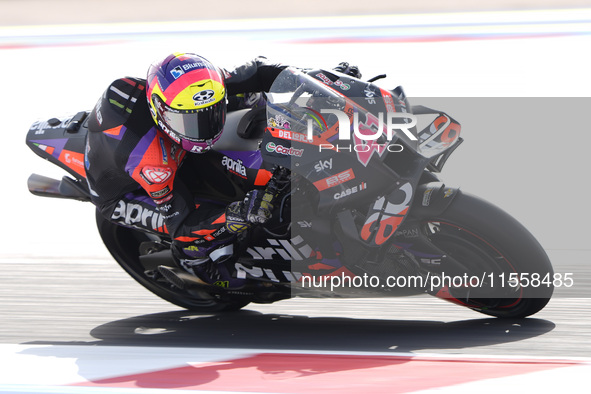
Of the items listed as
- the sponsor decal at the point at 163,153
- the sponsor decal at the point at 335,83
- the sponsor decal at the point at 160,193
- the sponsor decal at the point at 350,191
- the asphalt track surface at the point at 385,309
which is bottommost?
the asphalt track surface at the point at 385,309

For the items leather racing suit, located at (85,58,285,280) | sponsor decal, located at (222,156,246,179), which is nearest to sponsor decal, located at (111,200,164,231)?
leather racing suit, located at (85,58,285,280)

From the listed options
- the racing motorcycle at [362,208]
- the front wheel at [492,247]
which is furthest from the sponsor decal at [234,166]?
the front wheel at [492,247]

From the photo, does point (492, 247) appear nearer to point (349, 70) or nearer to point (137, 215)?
point (349, 70)

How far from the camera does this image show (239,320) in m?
4.15

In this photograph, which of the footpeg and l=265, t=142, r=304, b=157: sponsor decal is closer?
l=265, t=142, r=304, b=157: sponsor decal

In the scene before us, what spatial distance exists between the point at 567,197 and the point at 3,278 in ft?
11.9

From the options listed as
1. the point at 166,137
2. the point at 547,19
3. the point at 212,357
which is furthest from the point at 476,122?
the point at 547,19

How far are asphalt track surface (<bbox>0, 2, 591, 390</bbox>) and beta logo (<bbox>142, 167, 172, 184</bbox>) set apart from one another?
33.1 inches

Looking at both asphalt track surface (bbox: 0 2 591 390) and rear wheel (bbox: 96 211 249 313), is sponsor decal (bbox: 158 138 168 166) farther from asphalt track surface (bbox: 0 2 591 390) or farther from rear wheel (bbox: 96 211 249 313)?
asphalt track surface (bbox: 0 2 591 390)

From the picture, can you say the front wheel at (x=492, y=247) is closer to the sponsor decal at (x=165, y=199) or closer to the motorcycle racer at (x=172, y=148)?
the motorcycle racer at (x=172, y=148)

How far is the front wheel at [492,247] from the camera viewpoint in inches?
131

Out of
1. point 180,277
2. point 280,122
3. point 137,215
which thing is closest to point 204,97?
point 280,122

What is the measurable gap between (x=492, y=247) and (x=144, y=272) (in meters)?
2.04

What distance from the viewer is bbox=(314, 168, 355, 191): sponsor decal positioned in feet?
10.9
